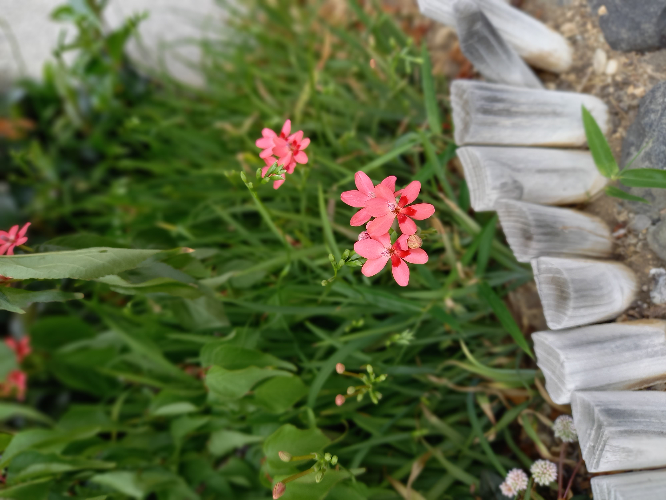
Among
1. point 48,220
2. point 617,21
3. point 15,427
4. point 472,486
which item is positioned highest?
point 617,21

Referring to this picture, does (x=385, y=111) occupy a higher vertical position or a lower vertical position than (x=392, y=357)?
higher

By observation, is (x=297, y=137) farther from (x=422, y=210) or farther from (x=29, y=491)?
(x=29, y=491)

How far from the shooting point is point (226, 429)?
99cm

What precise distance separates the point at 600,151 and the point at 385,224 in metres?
0.43

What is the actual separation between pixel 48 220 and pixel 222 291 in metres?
1.00

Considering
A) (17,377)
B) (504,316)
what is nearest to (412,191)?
(504,316)

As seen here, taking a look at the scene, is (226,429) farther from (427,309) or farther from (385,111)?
(385,111)

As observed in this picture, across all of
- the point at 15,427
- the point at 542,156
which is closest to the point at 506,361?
the point at 542,156

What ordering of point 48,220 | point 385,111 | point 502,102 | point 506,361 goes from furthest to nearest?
point 48,220 < point 385,111 < point 506,361 < point 502,102

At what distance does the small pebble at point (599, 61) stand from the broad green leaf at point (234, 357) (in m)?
0.82

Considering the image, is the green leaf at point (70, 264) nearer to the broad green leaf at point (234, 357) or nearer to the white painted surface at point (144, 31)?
the broad green leaf at point (234, 357)

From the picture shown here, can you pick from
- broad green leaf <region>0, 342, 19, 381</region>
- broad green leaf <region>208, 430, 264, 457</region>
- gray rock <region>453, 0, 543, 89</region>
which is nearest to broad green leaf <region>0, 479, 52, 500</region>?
broad green leaf <region>208, 430, 264, 457</region>

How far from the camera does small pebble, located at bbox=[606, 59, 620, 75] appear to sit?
852mm

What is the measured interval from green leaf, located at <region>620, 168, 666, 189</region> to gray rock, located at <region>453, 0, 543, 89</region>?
0.99 ft
